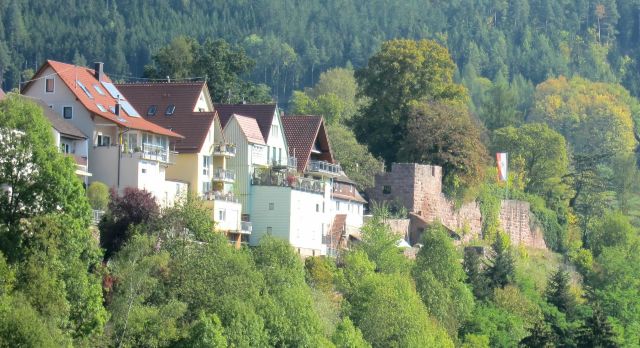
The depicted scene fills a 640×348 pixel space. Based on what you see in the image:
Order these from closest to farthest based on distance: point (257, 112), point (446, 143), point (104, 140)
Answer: point (104, 140) → point (257, 112) → point (446, 143)

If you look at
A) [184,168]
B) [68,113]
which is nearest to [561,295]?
[184,168]

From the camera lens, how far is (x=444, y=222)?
93.9 metres

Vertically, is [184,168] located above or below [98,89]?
below

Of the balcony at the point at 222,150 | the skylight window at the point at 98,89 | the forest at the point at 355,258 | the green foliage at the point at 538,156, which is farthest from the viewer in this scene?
the green foliage at the point at 538,156

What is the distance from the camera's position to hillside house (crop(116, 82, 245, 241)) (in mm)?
76375

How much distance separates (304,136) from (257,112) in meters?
3.25

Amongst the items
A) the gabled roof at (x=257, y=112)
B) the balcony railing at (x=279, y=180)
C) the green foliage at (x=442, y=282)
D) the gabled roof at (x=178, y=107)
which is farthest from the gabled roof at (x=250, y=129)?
the green foliage at (x=442, y=282)

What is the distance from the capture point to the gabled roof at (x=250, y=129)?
7956cm

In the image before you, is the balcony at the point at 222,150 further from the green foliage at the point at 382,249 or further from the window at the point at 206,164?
the green foliage at the point at 382,249

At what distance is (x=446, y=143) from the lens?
92750mm

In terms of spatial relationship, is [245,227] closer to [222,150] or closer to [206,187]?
[206,187]

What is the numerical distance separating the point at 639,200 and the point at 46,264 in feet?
295

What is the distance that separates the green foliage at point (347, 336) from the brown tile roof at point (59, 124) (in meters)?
12.0

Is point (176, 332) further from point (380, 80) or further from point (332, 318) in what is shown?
point (380, 80)
